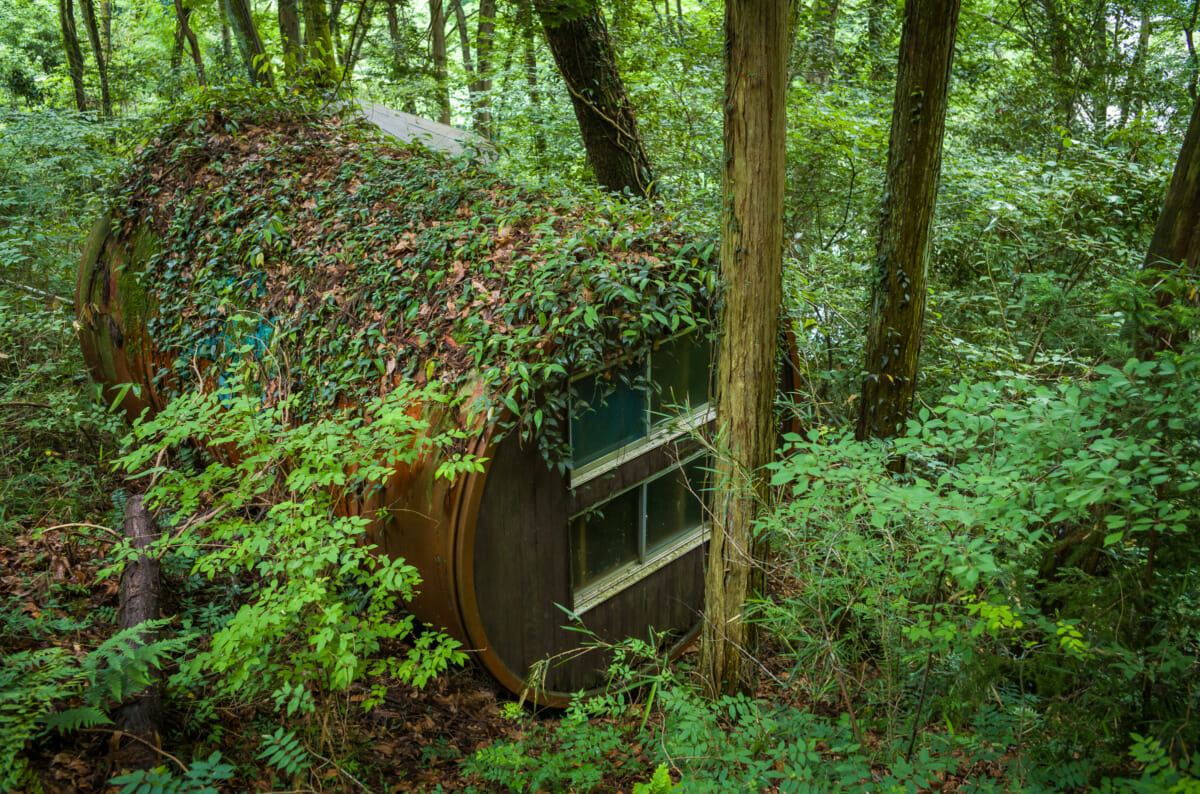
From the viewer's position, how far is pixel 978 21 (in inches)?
425

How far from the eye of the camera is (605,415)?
4461 mm

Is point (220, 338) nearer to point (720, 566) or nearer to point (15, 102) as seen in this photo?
point (720, 566)

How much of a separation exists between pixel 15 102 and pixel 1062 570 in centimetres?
1846

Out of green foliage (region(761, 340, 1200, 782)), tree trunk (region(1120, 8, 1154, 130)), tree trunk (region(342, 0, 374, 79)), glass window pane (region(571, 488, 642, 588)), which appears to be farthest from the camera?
tree trunk (region(1120, 8, 1154, 130))

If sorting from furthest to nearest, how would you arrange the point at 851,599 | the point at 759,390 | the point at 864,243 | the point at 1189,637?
the point at 864,243 → the point at 759,390 → the point at 851,599 → the point at 1189,637

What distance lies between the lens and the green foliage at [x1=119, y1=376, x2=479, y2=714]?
2891 millimetres

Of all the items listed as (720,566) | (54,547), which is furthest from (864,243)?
(54,547)

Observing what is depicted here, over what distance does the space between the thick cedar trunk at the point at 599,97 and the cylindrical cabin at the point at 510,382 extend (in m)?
1.70

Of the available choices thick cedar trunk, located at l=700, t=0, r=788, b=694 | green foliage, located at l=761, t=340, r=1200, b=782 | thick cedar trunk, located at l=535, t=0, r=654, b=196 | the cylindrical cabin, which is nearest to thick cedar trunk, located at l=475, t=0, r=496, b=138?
thick cedar trunk, located at l=535, t=0, r=654, b=196

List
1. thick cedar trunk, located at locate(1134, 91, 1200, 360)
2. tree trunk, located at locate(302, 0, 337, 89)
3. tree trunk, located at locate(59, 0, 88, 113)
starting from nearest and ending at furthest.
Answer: thick cedar trunk, located at locate(1134, 91, 1200, 360) < tree trunk, located at locate(302, 0, 337, 89) < tree trunk, located at locate(59, 0, 88, 113)

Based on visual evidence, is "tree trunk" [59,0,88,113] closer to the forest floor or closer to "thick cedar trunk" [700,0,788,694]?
the forest floor

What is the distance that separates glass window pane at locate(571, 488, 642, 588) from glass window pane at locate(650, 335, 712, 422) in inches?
26.9

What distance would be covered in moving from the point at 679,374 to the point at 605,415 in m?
0.75

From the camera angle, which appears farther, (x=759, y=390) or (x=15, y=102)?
(x=15, y=102)
